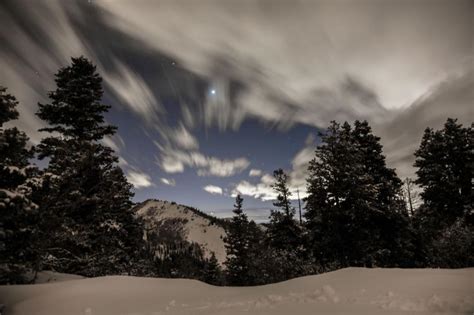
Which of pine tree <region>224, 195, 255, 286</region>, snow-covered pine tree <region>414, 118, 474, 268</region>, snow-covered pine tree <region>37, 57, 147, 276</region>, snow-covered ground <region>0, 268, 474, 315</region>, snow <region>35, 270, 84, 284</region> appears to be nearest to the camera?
snow-covered ground <region>0, 268, 474, 315</region>

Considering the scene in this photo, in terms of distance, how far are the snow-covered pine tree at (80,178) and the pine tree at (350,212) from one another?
14202 millimetres

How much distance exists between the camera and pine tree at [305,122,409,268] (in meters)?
20.0

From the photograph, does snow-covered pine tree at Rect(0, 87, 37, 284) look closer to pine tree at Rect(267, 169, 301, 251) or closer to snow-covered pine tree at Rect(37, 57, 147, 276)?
snow-covered pine tree at Rect(37, 57, 147, 276)

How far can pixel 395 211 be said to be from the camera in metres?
20.5

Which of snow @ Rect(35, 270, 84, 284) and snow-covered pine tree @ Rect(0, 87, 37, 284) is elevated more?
snow-covered pine tree @ Rect(0, 87, 37, 284)

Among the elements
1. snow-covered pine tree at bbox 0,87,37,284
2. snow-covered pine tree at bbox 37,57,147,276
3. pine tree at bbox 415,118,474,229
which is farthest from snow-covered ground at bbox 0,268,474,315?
pine tree at bbox 415,118,474,229

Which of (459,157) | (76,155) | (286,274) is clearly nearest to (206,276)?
Answer: (286,274)

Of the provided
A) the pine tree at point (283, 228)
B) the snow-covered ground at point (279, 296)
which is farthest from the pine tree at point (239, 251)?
the snow-covered ground at point (279, 296)

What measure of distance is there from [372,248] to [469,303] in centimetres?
1521

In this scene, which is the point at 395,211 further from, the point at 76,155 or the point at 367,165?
the point at 76,155

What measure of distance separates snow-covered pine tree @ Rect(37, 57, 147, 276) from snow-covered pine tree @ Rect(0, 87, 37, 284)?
3.37m

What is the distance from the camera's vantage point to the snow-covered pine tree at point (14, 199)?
29.6 ft

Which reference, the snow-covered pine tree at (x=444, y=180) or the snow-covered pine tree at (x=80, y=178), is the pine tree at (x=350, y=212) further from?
the snow-covered pine tree at (x=80, y=178)

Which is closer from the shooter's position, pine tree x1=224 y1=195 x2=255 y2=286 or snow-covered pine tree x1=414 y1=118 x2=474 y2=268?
snow-covered pine tree x1=414 y1=118 x2=474 y2=268
